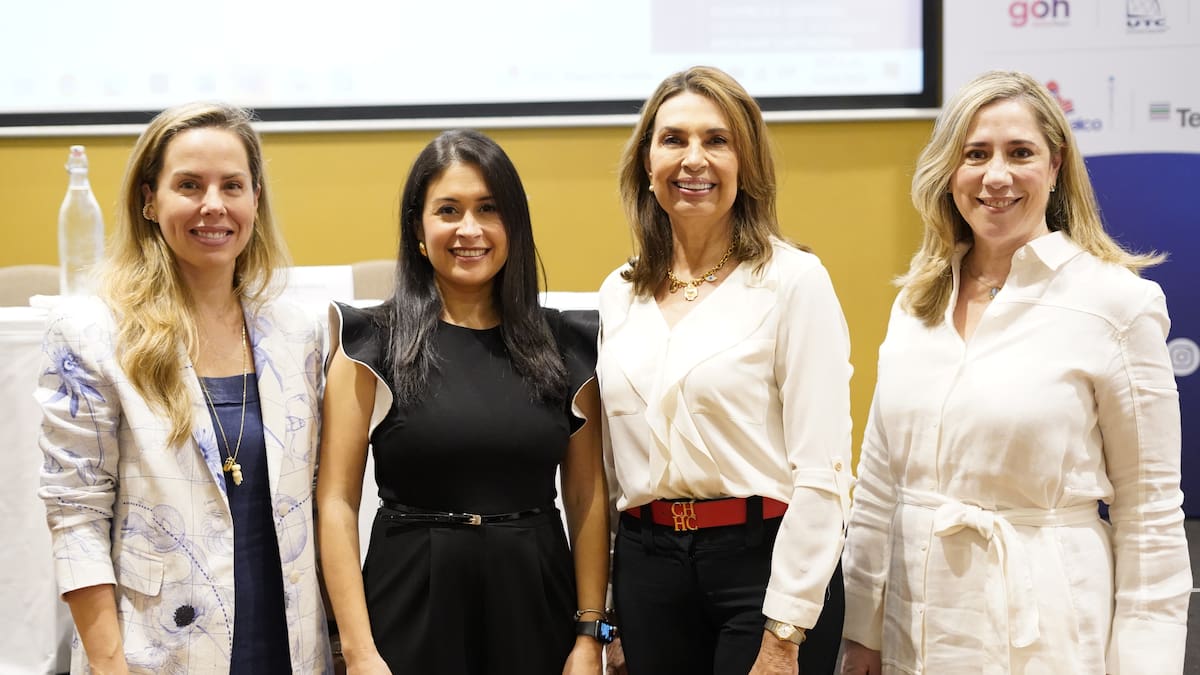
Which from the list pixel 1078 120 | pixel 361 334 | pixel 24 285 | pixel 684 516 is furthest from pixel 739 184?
pixel 1078 120

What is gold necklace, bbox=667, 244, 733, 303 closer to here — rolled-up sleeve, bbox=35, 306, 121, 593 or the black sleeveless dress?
the black sleeveless dress

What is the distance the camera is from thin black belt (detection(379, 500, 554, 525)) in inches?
71.6

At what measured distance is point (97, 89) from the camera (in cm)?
460

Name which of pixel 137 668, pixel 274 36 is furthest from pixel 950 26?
pixel 137 668

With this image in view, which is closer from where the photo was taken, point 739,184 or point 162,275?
point 162,275

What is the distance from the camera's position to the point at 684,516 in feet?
5.80

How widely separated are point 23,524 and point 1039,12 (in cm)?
400

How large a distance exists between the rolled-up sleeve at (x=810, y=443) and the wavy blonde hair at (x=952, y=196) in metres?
0.26

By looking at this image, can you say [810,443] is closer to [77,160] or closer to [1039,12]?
[77,160]

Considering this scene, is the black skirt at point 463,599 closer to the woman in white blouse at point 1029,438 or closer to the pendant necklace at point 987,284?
the woman in white blouse at point 1029,438

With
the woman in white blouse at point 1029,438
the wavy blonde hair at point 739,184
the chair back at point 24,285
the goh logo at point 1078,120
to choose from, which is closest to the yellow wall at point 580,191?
the goh logo at point 1078,120

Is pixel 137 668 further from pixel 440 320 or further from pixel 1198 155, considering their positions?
pixel 1198 155

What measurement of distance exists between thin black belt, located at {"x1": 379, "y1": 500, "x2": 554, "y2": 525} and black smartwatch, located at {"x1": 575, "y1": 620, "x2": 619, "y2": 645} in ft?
0.71

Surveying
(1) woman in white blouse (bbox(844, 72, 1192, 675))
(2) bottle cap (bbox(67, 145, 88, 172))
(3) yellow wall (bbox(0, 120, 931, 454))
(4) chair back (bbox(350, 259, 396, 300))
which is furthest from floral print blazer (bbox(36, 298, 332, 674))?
(3) yellow wall (bbox(0, 120, 931, 454))
